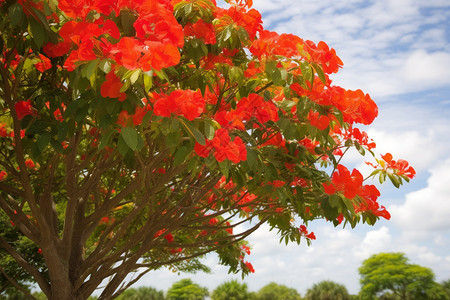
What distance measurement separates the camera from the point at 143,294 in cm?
1906

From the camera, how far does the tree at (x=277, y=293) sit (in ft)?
65.3

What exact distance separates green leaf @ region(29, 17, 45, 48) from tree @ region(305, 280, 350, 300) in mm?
19094

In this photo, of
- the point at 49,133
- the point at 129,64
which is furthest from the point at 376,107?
the point at 49,133

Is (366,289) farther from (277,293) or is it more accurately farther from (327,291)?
(327,291)

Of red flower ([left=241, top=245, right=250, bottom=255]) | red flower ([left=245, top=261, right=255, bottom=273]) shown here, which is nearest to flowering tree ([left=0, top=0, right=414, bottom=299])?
red flower ([left=245, top=261, right=255, bottom=273])

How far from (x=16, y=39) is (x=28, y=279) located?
7.27 metres

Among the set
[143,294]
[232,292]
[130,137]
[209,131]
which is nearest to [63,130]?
[130,137]

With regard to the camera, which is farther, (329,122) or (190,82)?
(190,82)

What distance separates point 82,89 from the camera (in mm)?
2467

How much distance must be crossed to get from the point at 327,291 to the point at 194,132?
19.2m

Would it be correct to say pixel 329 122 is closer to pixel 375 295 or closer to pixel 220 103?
pixel 220 103

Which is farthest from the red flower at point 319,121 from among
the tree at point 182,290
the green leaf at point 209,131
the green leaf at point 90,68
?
the tree at point 182,290

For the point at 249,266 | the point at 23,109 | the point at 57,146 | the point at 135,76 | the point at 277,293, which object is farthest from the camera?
the point at 277,293

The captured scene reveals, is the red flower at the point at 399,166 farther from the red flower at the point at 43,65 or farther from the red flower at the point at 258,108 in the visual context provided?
the red flower at the point at 43,65
